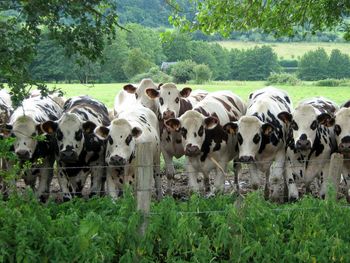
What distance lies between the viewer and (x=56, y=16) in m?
8.33

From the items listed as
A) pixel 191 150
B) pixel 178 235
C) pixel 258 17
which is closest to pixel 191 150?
pixel 191 150

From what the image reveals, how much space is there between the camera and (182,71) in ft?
152

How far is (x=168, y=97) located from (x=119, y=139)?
3.72 meters

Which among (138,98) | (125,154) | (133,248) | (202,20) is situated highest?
(202,20)

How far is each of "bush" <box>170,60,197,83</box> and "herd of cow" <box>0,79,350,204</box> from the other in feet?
97.5

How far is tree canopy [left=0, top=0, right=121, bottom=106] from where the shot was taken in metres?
7.98

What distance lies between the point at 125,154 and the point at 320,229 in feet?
15.3

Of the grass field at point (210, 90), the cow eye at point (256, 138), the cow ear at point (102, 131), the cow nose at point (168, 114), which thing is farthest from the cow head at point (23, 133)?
the grass field at point (210, 90)

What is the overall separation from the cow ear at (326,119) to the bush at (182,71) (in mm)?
30512

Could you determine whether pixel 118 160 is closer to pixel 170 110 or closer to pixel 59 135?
pixel 59 135

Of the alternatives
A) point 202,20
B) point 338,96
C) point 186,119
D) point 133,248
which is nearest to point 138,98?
point 202,20

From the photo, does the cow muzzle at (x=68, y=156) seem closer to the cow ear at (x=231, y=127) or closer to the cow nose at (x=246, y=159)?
the cow ear at (x=231, y=127)

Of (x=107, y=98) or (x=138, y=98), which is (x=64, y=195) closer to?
(x=138, y=98)

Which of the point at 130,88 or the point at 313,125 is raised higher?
the point at 130,88
